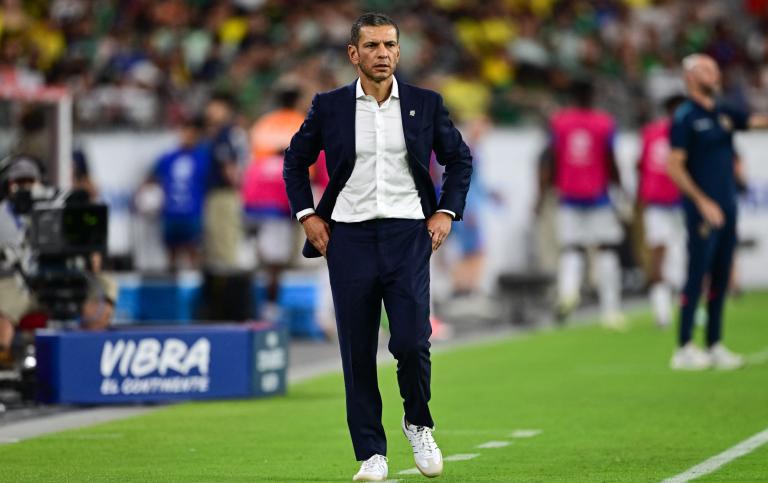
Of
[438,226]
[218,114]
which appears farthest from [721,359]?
[218,114]

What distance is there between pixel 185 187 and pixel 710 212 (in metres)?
9.52

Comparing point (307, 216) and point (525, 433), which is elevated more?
point (307, 216)

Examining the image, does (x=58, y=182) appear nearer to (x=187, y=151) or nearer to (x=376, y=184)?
(x=187, y=151)

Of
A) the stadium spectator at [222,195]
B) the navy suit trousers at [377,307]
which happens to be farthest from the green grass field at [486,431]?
the stadium spectator at [222,195]

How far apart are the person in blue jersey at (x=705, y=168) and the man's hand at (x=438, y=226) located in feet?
20.7

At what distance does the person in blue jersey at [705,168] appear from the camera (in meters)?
14.3

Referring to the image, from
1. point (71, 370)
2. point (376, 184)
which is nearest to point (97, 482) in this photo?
point (376, 184)

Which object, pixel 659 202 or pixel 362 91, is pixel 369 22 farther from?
pixel 659 202

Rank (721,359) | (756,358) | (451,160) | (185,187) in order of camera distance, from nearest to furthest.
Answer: (451,160) < (721,359) < (756,358) < (185,187)

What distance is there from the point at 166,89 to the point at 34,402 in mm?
15814

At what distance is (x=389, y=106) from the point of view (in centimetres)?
825

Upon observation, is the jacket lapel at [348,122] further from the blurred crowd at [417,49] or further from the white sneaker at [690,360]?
the blurred crowd at [417,49]

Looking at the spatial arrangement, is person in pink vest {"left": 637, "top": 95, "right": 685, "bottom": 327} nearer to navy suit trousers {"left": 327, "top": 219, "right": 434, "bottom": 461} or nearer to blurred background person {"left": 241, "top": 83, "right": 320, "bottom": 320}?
blurred background person {"left": 241, "top": 83, "right": 320, "bottom": 320}

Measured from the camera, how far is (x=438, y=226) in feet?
27.1
